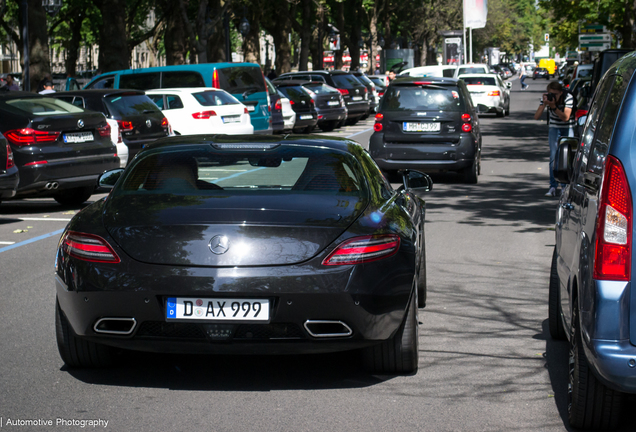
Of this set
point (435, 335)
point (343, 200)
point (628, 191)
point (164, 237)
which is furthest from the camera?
point (435, 335)

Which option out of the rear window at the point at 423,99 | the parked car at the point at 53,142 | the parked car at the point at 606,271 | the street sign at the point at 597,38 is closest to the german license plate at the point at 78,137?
the parked car at the point at 53,142

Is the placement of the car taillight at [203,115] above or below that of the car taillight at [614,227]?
below

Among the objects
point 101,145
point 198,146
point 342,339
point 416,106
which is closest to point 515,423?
point 342,339

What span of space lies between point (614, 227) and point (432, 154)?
11691 mm

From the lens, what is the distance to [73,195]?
14.2 metres

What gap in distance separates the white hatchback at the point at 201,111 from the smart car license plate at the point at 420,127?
4.63 meters

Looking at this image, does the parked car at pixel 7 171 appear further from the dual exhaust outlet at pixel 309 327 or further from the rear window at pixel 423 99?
the dual exhaust outlet at pixel 309 327

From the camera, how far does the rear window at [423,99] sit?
15537mm

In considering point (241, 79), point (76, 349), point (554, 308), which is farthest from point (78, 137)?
point (241, 79)

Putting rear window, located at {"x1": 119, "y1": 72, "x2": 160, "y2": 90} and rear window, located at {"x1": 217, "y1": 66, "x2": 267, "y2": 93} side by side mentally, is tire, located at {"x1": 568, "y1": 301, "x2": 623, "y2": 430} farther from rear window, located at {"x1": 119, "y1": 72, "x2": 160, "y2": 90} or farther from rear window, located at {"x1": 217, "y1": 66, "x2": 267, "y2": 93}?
rear window, located at {"x1": 119, "y1": 72, "x2": 160, "y2": 90}

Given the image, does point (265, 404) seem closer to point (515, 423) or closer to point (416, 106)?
point (515, 423)

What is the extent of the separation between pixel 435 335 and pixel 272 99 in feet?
62.7

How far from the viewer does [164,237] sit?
15.4 ft

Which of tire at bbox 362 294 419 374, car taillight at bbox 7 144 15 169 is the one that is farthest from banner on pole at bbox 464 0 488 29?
tire at bbox 362 294 419 374
